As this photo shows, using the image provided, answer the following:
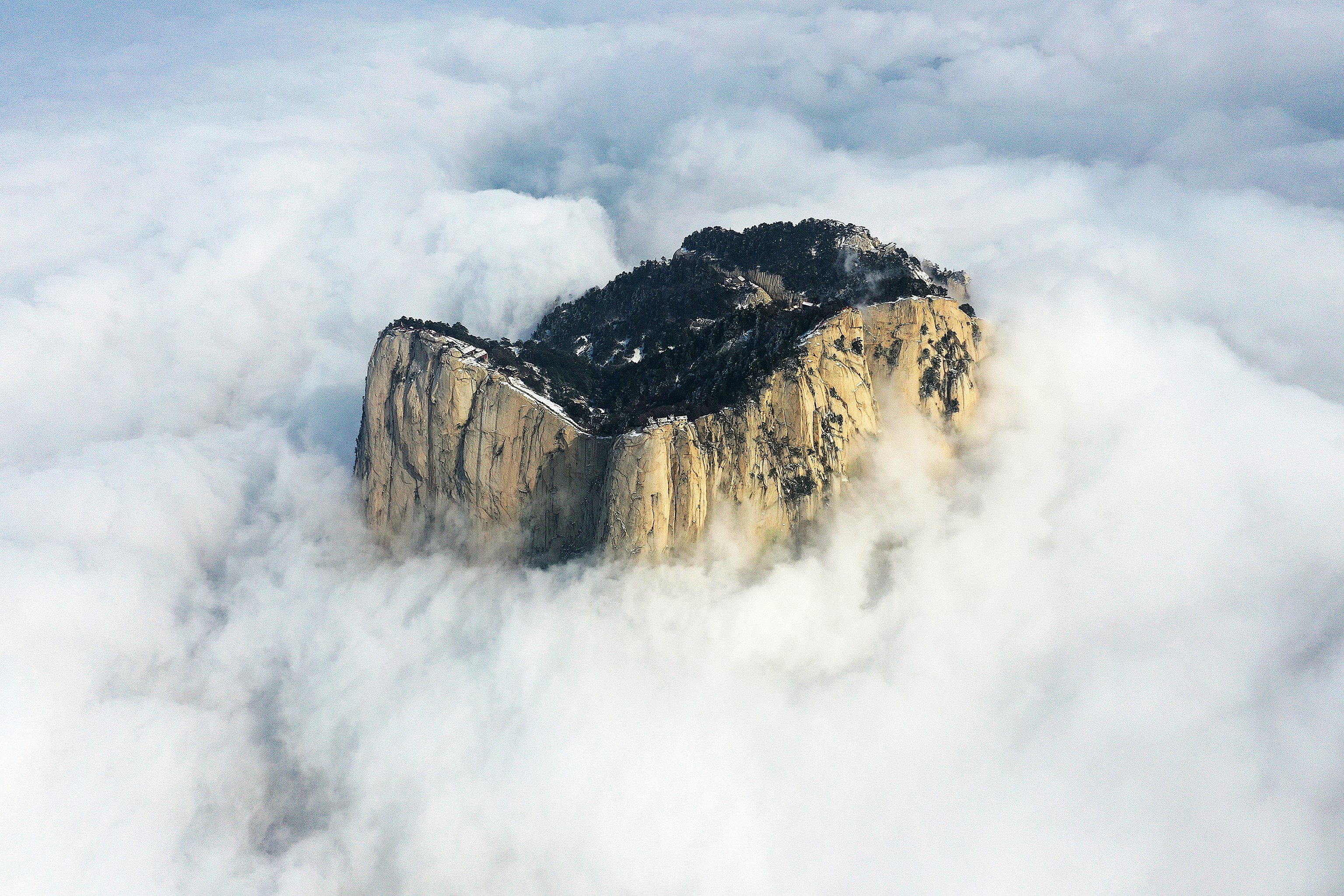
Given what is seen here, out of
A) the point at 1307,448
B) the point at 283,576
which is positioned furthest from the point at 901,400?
the point at 283,576

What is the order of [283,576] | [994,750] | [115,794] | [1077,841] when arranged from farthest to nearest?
[283,576] < [115,794] < [994,750] < [1077,841]

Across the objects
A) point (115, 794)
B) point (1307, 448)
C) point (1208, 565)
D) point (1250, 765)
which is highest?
point (1307, 448)

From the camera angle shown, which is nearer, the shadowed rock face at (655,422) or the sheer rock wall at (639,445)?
the sheer rock wall at (639,445)

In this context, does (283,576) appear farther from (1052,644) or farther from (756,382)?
(1052,644)

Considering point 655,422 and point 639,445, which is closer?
point 639,445

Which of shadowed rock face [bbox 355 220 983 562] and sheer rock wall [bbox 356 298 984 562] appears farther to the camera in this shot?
shadowed rock face [bbox 355 220 983 562]

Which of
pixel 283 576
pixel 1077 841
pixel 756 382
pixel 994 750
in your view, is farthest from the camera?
pixel 283 576

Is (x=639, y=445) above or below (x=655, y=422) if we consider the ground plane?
below

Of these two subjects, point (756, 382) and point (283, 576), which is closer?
point (756, 382)
